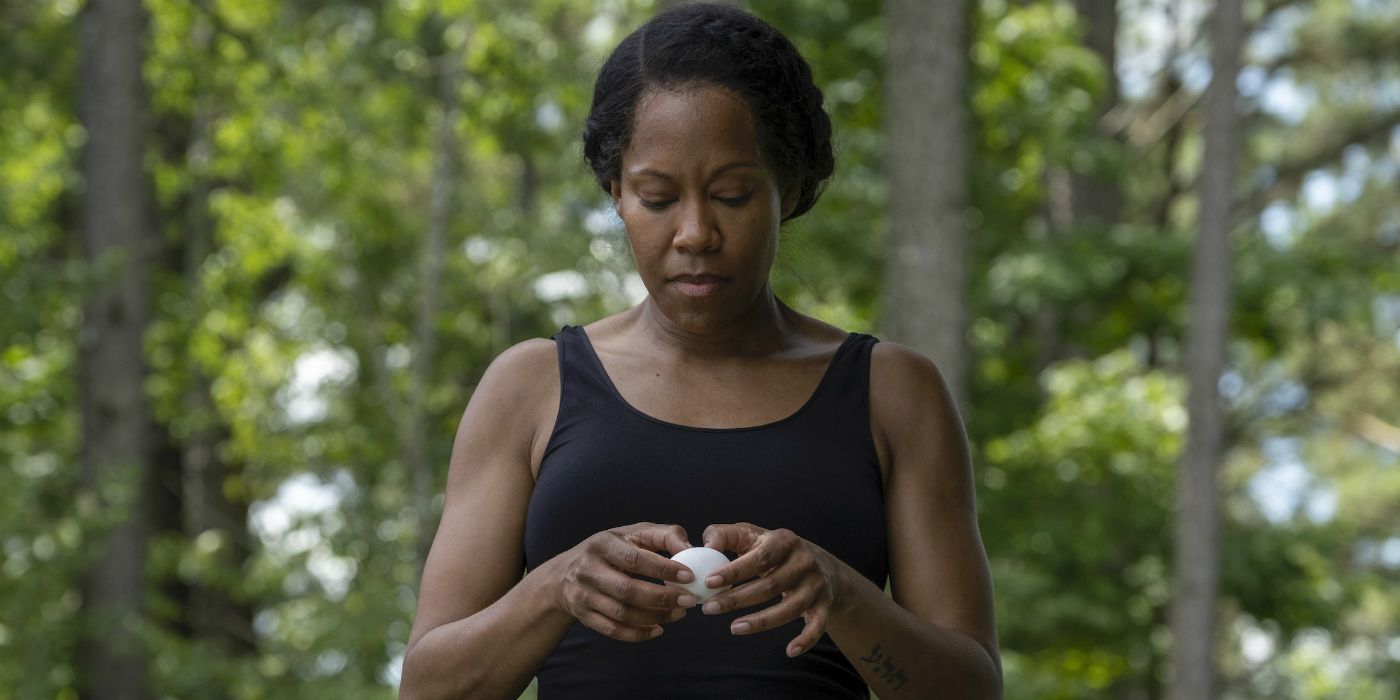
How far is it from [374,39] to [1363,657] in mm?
13326

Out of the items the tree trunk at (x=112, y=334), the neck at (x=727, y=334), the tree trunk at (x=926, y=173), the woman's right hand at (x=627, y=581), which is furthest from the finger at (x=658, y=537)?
the tree trunk at (x=112, y=334)

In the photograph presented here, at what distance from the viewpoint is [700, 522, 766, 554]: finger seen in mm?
1859

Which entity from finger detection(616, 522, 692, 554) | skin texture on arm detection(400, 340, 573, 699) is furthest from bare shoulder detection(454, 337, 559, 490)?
finger detection(616, 522, 692, 554)

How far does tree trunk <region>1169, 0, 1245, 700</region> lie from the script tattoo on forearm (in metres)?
10.4

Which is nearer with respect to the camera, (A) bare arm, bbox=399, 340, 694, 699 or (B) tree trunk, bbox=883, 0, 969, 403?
(A) bare arm, bbox=399, 340, 694, 699

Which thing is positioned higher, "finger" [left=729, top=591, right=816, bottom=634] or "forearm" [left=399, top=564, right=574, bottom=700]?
"finger" [left=729, top=591, right=816, bottom=634]

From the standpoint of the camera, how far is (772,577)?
1843 millimetres

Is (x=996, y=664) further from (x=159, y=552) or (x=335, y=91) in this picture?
(x=159, y=552)

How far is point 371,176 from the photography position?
42.7 ft

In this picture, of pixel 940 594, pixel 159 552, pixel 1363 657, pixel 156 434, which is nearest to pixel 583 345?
pixel 940 594

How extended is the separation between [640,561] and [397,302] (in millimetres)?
11355

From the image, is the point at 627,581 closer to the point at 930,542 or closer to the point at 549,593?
the point at 549,593

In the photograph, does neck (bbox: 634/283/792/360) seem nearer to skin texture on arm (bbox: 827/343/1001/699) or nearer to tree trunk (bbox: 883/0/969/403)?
skin texture on arm (bbox: 827/343/1001/699)

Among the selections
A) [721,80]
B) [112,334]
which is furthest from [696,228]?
[112,334]
